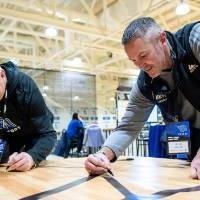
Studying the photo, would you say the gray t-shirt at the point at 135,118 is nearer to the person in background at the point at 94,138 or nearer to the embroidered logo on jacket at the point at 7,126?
the embroidered logo on jacket at the point at 7,126

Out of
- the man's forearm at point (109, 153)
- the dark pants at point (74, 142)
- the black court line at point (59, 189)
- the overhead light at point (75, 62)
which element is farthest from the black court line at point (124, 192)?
the overhead light at point (75, 62)

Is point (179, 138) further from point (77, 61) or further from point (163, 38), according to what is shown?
point (77, 61)

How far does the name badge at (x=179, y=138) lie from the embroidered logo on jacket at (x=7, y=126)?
29.2 inches

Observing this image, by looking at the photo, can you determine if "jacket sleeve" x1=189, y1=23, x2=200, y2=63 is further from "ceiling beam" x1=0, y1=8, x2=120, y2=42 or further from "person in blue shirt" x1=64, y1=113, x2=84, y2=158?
"person in blue shirt" x1=64, y1=113, x2=84, y2=158

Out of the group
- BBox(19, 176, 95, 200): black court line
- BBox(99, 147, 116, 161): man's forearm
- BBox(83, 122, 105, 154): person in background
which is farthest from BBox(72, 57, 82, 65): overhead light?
BBox(19, 176, 95, 200): black court line

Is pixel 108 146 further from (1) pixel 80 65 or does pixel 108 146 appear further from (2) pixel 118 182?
(1) pixel 80 65

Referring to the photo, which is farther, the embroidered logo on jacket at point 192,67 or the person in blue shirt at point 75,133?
the person in blue shirt at point 75,133

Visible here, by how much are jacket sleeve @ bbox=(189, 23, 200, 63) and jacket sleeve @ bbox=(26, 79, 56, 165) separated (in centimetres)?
79

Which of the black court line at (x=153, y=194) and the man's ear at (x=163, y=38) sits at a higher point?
the man's ear at (x=163, y=38)

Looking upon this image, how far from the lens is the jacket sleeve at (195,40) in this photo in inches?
49.1

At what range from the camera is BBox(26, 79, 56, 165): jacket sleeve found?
1.59 m

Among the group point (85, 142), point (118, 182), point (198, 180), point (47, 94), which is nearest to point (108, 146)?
point (118, 182)

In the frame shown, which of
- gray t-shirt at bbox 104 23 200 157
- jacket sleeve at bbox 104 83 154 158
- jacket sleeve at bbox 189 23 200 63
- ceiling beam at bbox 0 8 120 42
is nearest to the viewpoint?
jacket sleeve at bbox 189 23 200 63

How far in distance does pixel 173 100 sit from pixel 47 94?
11.1 metres
